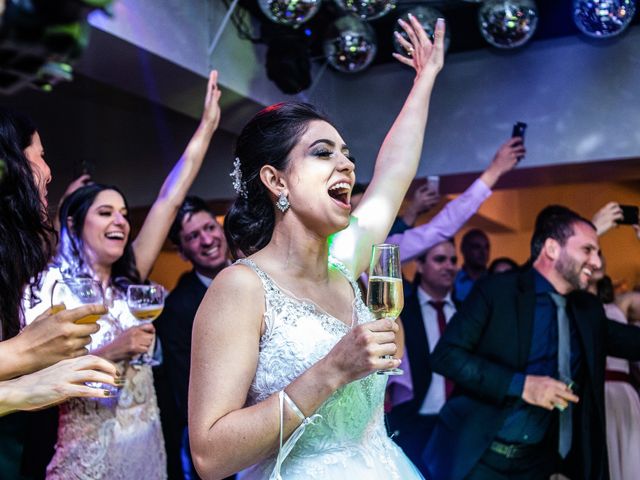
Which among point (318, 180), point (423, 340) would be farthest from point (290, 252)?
point (423, 340)

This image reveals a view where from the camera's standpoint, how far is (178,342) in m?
3.42

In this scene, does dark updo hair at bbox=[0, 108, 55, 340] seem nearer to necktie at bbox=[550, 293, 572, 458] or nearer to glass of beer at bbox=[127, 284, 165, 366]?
glass of beer at bbox=[127, 284, 165, 366]

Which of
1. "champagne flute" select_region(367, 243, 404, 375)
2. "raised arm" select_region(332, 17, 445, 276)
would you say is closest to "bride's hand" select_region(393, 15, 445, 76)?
"raised arm" select_region(332, 17, 445, 276)

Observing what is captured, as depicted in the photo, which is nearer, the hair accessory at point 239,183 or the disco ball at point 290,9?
the hair accessory at point 239,183

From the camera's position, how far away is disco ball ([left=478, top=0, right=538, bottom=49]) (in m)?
3.82

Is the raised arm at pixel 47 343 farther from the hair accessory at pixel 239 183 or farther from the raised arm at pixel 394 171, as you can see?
the raised arm at pixel 394 171

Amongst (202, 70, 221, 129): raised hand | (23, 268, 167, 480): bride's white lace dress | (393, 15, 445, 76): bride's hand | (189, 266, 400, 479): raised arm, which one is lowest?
(23, 268, 167, 480): bride's white lace dress

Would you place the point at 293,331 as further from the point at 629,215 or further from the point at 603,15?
the point at 603,15

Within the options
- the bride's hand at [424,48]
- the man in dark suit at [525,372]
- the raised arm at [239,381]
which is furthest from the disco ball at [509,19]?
the raised arm at [239,381]

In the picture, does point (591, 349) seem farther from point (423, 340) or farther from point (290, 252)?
point (290, 252)

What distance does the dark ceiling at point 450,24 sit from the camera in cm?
459

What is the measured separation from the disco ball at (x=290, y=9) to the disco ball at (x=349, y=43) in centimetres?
35

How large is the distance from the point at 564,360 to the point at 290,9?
205 cm

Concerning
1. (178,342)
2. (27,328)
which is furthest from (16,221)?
(178,342)
